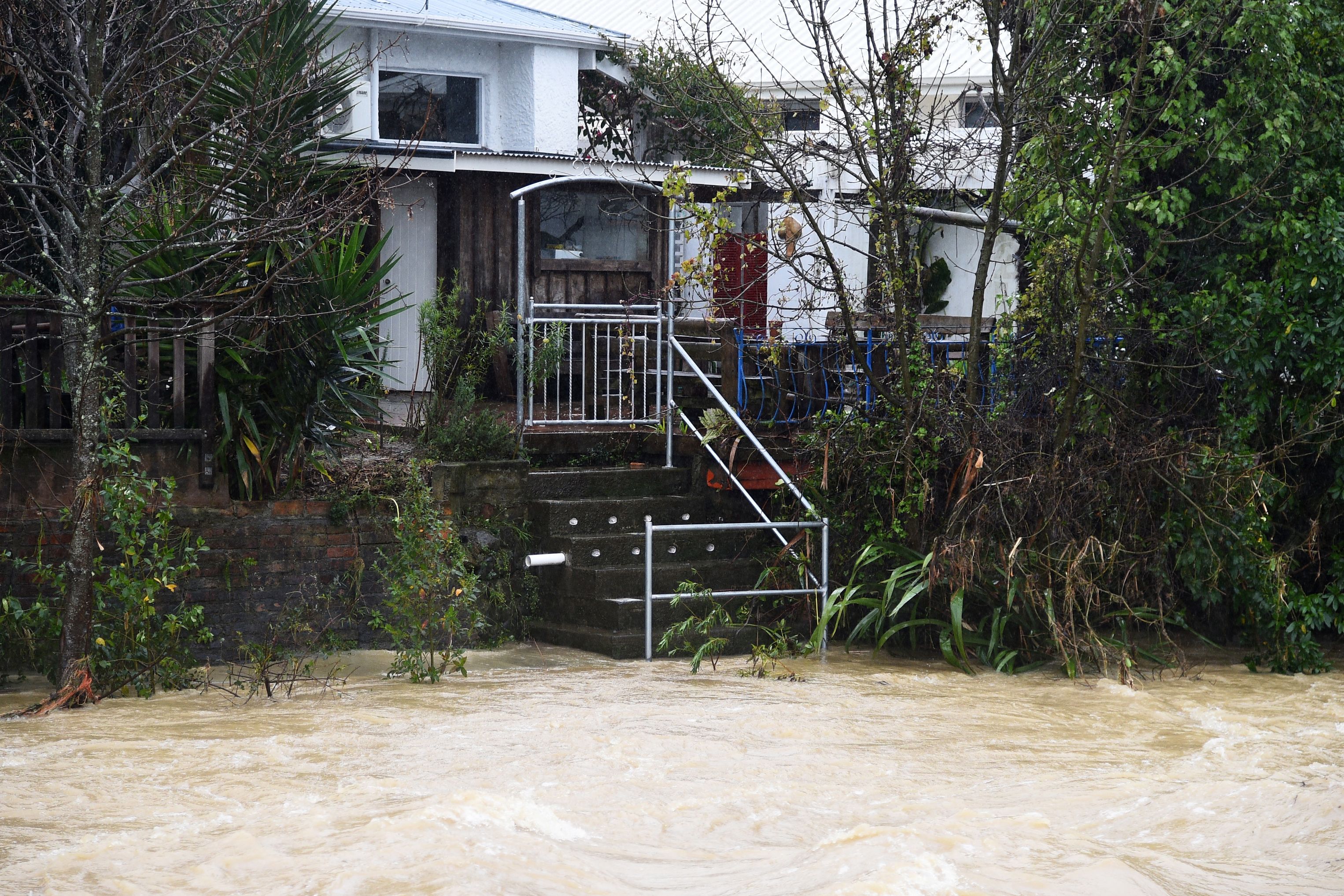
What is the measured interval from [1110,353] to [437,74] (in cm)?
998

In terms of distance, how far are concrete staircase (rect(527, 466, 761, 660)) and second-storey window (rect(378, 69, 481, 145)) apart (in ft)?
25.0

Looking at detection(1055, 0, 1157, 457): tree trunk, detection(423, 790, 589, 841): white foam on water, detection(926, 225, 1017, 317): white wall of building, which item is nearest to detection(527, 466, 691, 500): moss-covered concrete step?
detection(1055, 0, 1157, 457): tree trunk

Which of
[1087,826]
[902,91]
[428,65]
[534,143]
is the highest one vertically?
[428,65]

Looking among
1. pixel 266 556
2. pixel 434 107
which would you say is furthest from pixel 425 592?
pixel 434 107

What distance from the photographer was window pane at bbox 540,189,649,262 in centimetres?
1552

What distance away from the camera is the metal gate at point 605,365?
9.89 metres

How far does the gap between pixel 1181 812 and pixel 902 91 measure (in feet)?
16.5

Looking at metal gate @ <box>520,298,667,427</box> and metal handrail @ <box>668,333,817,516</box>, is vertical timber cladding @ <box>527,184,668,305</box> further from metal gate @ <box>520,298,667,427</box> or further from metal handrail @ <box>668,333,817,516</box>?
metal handrail @ <box>668,333,817,516</box>

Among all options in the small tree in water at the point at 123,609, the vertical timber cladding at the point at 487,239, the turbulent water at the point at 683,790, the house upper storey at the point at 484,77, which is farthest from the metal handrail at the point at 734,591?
the house upper storey at the point at 484,77

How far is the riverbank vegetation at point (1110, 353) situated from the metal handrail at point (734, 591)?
27 cm

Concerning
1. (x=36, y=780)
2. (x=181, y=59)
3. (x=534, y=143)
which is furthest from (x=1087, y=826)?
(x=534, y=143)

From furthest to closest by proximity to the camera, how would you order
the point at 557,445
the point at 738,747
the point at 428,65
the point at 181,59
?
the point at 428,65 < the point at 557,445 < the point at 181,59 < the point at 738,747

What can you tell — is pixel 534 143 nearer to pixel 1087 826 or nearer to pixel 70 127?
pixel 70 127

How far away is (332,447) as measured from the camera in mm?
8641
